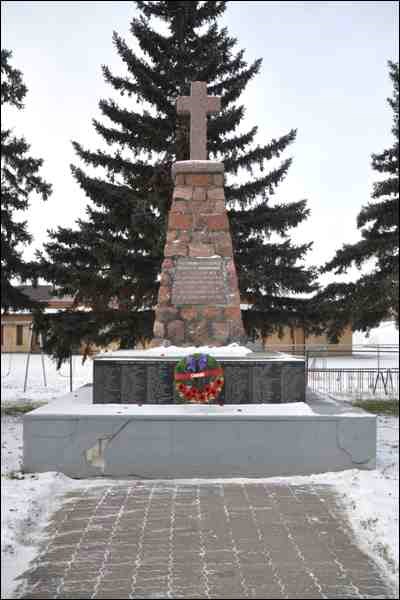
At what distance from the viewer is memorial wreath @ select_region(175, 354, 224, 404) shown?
725cm

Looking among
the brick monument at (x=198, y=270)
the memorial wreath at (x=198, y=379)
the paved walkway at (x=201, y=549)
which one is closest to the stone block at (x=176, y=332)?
the brick monument at (x=198, y=270)

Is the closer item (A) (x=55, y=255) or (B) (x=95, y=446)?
(B) (x=95, y=446)

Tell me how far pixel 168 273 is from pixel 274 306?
582 centimetres

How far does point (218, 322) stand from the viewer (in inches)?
347

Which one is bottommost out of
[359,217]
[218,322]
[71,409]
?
[71,409]

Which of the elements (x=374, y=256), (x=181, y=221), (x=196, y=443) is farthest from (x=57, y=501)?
(x=374, y=256)

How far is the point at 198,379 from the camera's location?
726 cm

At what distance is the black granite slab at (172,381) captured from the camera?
7.50 metres

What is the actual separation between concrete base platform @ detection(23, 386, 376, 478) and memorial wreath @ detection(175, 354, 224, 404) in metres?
0.54

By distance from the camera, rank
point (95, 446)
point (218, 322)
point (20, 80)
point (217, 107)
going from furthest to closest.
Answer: point (20, 80) → point (217, 107) → point (218, 322) → point (95, 446)

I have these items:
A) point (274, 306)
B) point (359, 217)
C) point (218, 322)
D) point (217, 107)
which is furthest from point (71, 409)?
point (359, 217)

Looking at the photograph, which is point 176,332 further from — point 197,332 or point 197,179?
point 197,179

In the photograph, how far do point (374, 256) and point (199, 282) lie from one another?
7815 mm

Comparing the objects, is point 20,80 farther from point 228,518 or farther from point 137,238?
point 228,518
